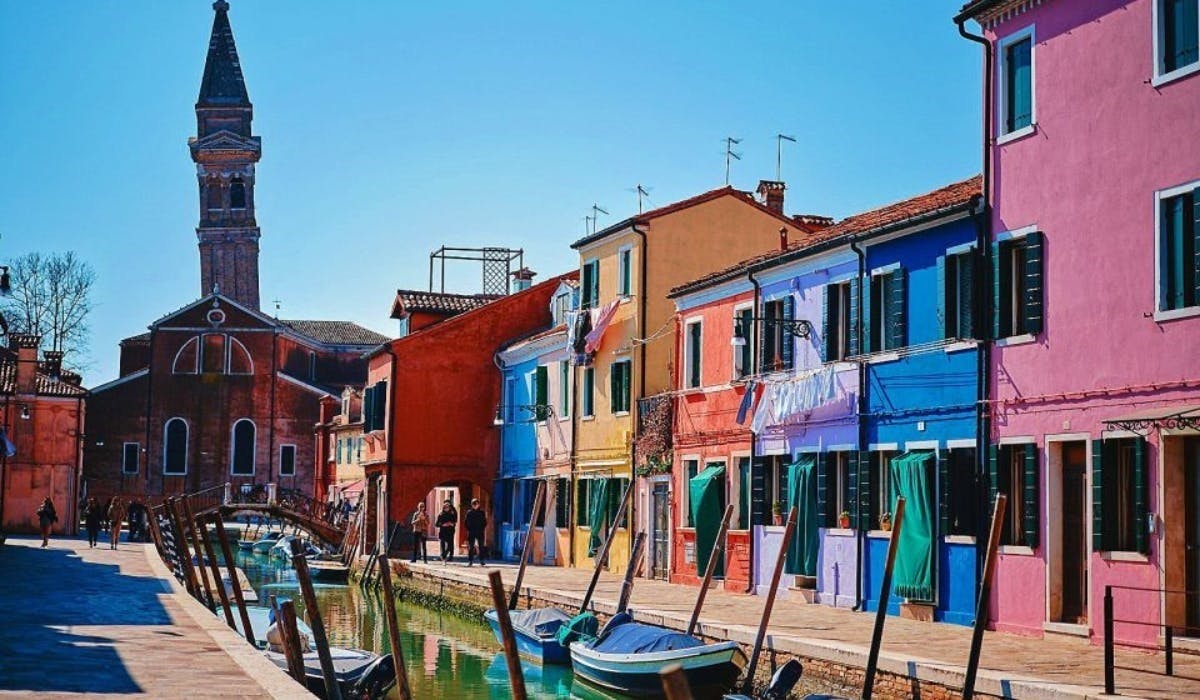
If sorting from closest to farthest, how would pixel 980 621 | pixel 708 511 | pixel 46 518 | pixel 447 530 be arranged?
pixel 980 621 → pixel 708 511 → pixel 447 530 → pixel 46 518

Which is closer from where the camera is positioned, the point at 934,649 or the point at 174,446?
the point at 934,649

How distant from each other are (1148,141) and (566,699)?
10.2 m

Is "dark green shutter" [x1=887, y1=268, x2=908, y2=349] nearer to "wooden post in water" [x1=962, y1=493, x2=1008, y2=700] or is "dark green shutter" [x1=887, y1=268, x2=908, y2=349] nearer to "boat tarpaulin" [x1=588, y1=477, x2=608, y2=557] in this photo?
"wooden post in water" [x1=962, y1=493, x2=1008, y2=700]

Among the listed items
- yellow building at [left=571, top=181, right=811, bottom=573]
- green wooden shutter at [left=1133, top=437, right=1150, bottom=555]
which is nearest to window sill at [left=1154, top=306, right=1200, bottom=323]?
green wooden shutter at [left=1133, top=437, right=1150, bottom=555]

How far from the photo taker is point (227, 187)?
92188mm

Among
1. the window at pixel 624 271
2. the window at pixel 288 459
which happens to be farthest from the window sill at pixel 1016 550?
the window at pixel 288 459

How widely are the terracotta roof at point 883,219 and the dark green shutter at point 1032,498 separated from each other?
11.4 ft

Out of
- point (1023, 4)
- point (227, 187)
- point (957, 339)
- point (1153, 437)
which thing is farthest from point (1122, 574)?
point (227, 187)

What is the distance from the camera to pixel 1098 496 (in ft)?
61.1

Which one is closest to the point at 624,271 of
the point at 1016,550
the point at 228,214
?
the point at 1016,550

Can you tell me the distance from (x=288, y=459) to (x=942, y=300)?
55357 millimetres

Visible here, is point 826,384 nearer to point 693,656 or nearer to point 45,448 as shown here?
point 693,656

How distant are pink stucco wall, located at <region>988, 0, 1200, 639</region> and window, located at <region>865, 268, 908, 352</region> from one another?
7.69 ft

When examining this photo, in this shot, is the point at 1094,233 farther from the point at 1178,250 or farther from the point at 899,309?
the point at 899,309
